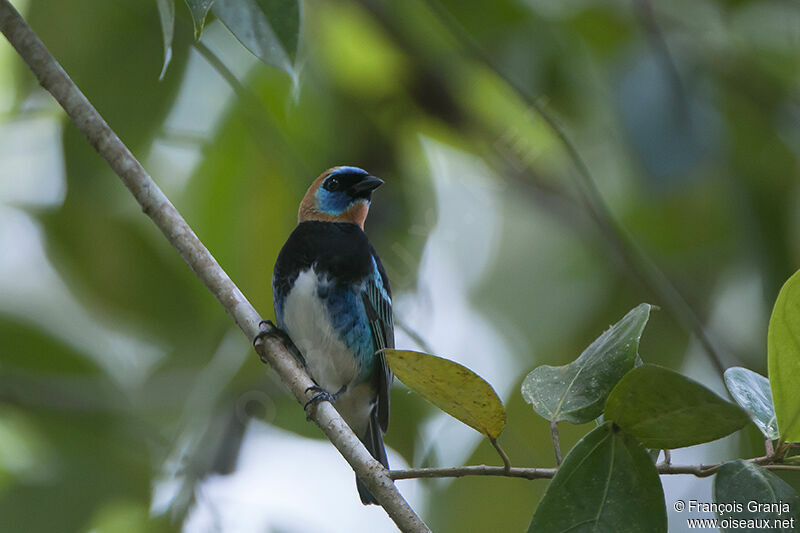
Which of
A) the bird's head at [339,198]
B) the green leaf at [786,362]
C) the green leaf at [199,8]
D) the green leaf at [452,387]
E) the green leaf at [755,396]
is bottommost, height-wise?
the green leaf at [755,396]

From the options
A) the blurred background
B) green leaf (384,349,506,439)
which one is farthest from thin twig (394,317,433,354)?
green leaf (384,349,506,439)

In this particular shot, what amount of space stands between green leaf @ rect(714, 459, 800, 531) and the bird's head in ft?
6.56

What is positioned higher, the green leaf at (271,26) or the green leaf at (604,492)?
the green leaf at (271,26)

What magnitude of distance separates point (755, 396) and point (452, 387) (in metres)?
0.61

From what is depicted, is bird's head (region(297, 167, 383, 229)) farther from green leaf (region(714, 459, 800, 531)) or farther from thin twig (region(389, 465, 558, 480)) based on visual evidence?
green leaf (region(714, 459, 800, 531))

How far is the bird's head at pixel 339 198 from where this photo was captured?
3.21 metres

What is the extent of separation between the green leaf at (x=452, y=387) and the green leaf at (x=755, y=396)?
46 cm

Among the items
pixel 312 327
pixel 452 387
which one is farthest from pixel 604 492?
pixel 312 327

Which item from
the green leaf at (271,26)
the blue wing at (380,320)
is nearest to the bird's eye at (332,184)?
the blue wing at (380,320)

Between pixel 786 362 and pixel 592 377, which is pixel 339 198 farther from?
pixel 786 362

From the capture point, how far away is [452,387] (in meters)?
1.52

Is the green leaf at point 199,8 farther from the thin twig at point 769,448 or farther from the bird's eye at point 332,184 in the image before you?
the bird's eye at point 332,184

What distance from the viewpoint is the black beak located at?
3.14 m

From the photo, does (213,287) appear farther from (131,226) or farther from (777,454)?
(131,226)
